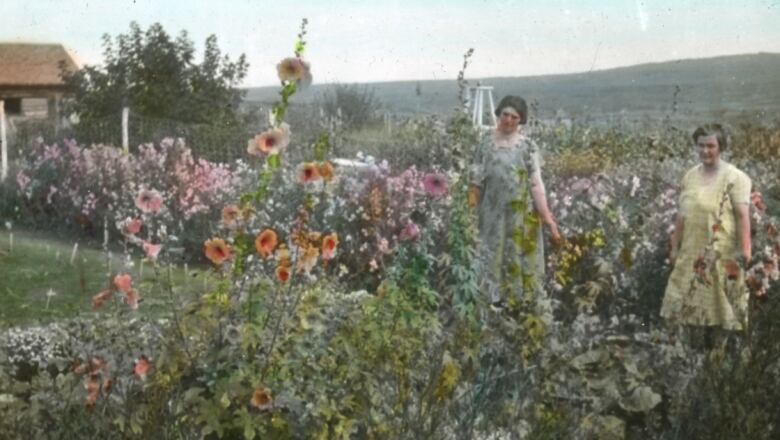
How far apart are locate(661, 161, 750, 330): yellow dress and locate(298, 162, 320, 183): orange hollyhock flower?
9.51 feet

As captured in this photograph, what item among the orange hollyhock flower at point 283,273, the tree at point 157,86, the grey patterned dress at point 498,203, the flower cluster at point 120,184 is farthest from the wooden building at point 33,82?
the orange hollyhock flower at point 283,273

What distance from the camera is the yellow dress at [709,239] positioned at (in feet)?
19.6

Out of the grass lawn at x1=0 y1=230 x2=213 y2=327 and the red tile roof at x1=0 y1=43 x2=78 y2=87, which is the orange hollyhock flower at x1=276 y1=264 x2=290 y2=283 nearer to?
the grass lawn at x1=0 y1=230 x2=213 y2=327

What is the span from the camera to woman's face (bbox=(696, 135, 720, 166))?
599 centimetres

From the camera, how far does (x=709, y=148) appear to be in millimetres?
6004

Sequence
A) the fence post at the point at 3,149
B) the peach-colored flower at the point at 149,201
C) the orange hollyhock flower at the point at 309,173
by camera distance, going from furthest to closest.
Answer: the fence post at the point at 3,149 < the peach-colored flower at the point at 149,201 < the orange hollyhock flower at the point at 309,173

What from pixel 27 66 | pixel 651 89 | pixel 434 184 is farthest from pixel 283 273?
pixel 651 89

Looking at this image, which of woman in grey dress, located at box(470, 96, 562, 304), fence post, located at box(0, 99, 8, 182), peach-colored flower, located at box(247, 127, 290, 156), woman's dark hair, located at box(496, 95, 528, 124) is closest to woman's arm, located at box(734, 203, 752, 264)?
woman in grey dress, located at box(470, 96, 562, 304)

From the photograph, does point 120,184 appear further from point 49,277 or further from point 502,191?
point 502,191

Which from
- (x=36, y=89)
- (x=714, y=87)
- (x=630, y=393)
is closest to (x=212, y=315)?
(x=630, y=393)

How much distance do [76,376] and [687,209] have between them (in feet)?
12.7

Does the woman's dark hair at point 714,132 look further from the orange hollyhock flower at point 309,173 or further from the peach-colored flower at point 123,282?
the peach-colored flower at point 123,282

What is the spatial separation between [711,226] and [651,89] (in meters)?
9.98

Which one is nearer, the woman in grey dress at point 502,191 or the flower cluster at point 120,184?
the woman in grey dress at point 502,191
